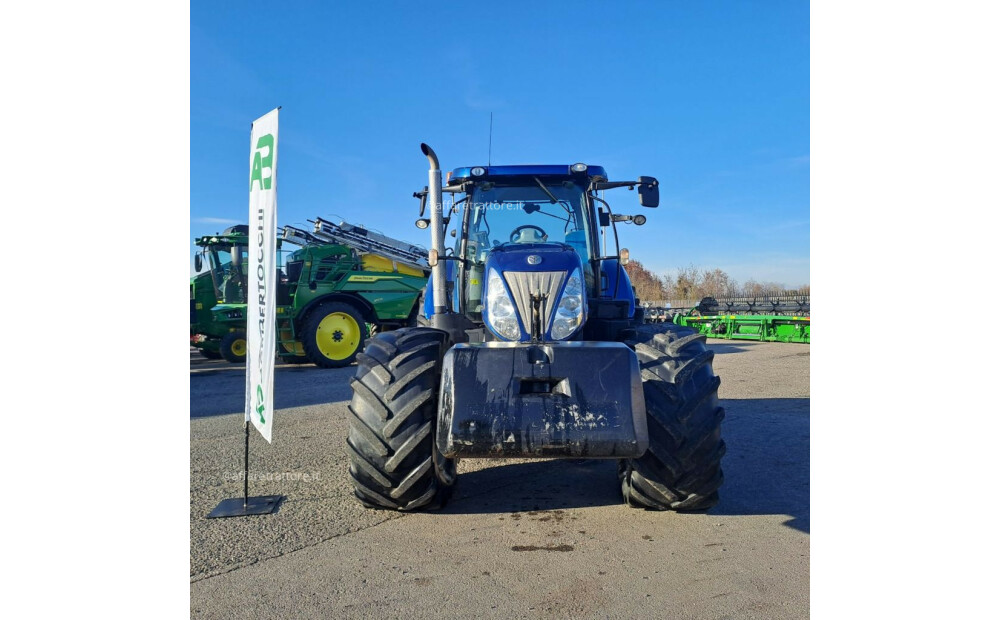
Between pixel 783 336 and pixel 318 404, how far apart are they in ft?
41.8

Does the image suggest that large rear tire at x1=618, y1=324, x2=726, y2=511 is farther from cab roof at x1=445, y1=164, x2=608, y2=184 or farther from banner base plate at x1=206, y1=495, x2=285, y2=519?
banner base plate at x1=206, y1=495, x2=285, y2=519

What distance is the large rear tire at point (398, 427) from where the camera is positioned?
3.46 m

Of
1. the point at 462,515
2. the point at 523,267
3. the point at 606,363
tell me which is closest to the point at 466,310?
the point at 523,267

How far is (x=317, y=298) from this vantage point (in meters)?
12.6

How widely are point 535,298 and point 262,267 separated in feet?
5.92

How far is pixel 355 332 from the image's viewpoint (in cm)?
1295

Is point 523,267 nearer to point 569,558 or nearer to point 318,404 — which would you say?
point 569,558

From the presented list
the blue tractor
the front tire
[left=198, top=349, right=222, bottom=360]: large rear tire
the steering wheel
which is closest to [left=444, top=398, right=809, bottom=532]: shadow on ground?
the blue tractor

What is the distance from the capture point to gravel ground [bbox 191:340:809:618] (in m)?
2.71

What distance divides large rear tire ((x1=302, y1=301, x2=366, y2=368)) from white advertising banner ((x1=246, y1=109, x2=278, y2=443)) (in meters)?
8.39

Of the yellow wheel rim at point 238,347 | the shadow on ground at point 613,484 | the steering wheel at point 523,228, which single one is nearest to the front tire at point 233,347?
the yellow wheel rim at point 238,347

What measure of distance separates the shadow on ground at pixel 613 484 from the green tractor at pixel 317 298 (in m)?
8.41

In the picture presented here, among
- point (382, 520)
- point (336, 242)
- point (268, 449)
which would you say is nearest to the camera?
point (382, 520)

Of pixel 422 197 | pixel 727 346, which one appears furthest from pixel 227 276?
pixel 727 346
